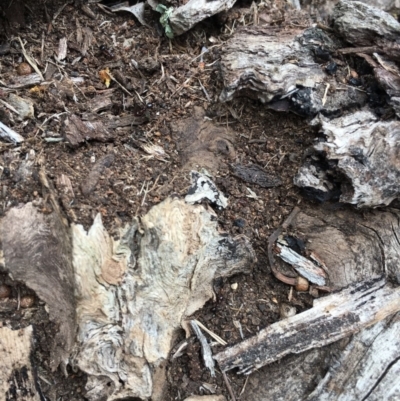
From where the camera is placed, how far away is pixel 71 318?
7.77 ft

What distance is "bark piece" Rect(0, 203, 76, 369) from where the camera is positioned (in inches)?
90.6

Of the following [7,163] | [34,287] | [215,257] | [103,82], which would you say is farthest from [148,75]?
[34,287]

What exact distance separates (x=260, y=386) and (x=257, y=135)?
1.42m

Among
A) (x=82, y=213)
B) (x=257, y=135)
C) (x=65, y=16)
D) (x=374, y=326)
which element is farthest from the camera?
(x=65, y=16)

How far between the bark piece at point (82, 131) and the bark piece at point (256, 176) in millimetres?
763

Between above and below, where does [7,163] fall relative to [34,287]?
above

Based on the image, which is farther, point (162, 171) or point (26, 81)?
point (26, 81)

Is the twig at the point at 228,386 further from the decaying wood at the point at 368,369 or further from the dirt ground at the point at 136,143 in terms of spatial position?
the decaying wood at the point at 368,369

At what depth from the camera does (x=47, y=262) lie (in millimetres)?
2350

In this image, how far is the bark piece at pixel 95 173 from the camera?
2.41 metres

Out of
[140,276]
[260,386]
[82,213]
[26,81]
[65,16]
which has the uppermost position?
[65,16]

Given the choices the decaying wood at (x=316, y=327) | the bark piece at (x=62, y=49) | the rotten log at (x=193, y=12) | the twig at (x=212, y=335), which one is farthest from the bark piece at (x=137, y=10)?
the decaying wood at (x=316, y=327)

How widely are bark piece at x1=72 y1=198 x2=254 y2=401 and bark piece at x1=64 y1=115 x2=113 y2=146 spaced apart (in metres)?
0.52

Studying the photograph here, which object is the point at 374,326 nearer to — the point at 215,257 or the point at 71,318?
the point at 215,257
